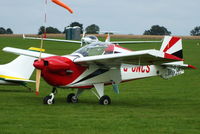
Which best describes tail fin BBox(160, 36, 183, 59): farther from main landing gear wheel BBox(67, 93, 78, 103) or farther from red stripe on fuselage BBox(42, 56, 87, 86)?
main landing gear wheel BBox(67, 93, 78, 103)

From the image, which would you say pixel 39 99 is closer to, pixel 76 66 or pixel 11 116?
pixel 76 66

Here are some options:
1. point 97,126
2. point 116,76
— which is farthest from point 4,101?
point 97,126

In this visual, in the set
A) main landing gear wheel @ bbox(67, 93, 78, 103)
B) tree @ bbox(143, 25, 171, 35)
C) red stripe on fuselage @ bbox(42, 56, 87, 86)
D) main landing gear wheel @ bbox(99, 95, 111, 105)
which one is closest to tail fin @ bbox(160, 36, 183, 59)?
main landing gear wheel @ bbox(99, 95, 111, 105)

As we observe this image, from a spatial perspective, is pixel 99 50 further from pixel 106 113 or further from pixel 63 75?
pixel 106 113

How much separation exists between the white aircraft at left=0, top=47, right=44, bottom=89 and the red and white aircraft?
112 cm

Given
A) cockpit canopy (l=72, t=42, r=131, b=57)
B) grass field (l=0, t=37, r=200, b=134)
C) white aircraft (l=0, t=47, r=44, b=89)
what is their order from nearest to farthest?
grass field (l=0, t=37, r=200, b=134) → cockpit canopy (l=72, t=42, r=131, b=57) → white aircraft (l=0, t=47, r=44, b=89)

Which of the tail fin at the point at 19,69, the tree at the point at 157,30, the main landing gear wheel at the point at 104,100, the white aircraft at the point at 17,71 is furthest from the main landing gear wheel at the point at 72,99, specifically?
the tree at the point at 157,30

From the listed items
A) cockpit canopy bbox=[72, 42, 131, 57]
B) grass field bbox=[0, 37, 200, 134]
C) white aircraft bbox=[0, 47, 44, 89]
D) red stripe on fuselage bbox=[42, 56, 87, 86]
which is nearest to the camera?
grass field bbox=[0, 37, 200, 134]

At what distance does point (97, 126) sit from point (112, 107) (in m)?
3.64

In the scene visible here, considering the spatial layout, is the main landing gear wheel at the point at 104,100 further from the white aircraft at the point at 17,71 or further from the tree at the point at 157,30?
the tree at the point at 157,30

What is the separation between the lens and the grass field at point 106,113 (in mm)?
11219

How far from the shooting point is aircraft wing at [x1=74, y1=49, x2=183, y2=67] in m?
14.0

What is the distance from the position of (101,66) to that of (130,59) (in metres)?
1.40

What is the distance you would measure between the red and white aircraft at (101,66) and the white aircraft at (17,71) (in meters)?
1.12
